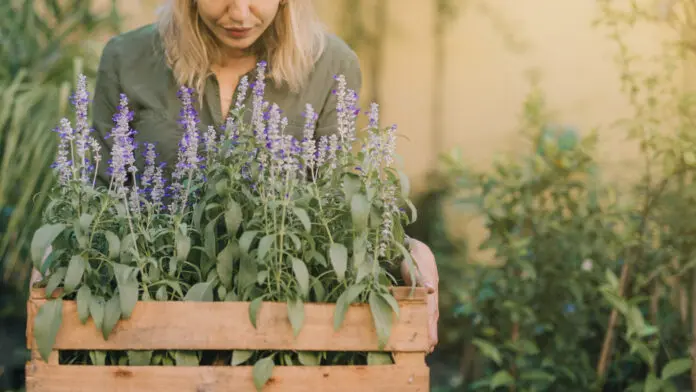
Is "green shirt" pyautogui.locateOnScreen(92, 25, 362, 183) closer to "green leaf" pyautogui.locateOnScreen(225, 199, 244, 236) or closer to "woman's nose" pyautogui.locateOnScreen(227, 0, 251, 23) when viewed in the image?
"woman's nose" pyautogui.locateOnScreen(227, 0, 251, 23)

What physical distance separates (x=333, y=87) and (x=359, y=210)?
83 cm

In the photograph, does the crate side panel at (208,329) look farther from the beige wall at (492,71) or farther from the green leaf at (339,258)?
the beige wall at (492,71)

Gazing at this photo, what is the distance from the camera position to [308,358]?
5.31ft

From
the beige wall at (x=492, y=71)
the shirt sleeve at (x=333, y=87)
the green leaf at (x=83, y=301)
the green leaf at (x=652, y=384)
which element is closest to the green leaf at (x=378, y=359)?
the green leaf at (x=83, y=301)

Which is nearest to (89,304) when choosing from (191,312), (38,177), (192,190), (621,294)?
(191,312)

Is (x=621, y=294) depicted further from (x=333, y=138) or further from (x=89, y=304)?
(x=89, y=304)

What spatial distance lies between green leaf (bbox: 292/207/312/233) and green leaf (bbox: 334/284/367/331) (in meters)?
0.11

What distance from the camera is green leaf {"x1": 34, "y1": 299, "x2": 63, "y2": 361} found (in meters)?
1.57

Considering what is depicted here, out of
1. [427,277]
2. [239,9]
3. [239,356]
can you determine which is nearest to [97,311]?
[239,356]

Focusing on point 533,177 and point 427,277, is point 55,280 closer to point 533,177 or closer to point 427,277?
point 427,277

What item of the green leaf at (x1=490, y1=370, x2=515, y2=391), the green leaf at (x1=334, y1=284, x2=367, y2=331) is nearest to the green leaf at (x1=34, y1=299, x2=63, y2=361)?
the green leaf at (x1=334, y1=284, x2=367, y2=331)

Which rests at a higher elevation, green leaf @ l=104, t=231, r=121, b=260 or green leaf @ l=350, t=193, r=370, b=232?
green leaf @ l=350, t=193, r=370, b=232

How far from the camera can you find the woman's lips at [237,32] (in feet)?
6.77

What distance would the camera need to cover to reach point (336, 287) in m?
1.64
